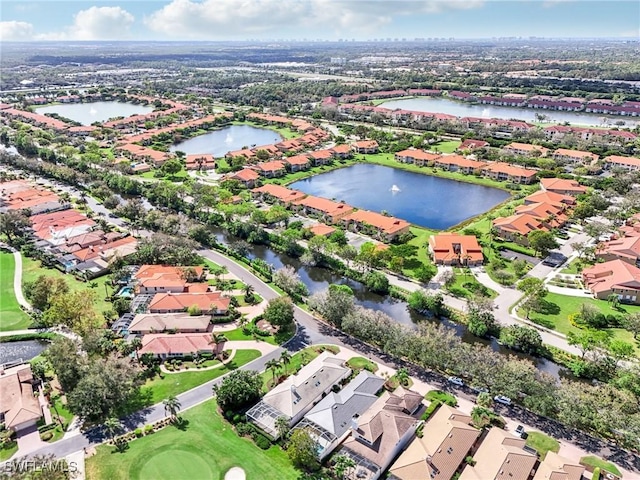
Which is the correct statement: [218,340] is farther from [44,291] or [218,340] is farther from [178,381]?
[44,291]

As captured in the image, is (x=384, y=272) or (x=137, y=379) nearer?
(x=137, y=379)

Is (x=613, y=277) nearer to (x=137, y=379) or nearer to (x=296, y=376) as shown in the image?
(x=296, y=376)

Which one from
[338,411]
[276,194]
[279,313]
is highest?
→ [276,194]

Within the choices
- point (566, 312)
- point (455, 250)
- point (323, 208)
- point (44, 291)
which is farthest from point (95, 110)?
point (566, 312)

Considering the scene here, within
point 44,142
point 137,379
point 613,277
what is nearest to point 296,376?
point 137,379

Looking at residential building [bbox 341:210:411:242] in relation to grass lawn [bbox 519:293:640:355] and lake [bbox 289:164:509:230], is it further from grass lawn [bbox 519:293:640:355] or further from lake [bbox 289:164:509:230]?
grass lawn [bbox 519:293:640:355]

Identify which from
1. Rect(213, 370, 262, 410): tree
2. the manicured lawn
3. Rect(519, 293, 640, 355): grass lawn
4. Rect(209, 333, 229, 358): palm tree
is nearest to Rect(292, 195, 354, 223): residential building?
Rect(209, 333, 229, 358): palm tree
